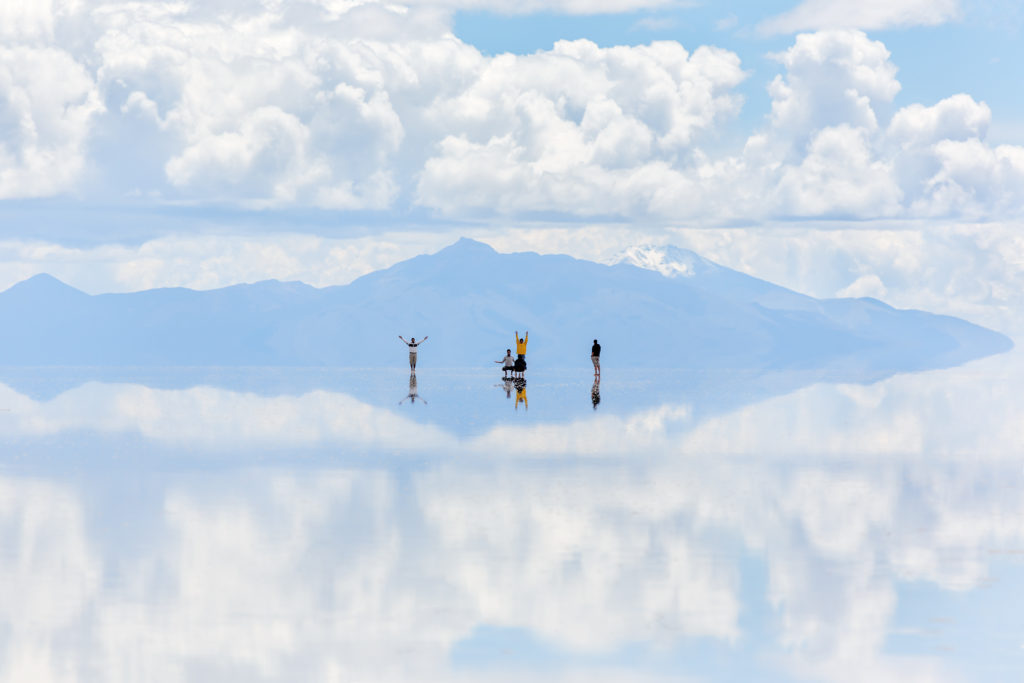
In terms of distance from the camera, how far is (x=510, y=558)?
17.4 metres

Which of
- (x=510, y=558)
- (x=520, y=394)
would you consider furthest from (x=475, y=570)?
(x=520, y=394)

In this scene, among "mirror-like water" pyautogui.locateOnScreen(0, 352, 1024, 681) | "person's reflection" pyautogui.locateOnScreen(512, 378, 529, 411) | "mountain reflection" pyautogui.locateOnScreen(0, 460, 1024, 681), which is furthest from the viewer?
"person's reflection" pyautogui.locateOnScreen(512, 378, 529, 411)

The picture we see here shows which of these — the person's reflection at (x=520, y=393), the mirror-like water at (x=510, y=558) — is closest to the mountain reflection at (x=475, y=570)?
the mirror-like water at (x=510, y=558)

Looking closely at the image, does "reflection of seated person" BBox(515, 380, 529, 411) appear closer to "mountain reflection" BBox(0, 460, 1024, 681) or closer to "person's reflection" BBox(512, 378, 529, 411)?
"person's reflection" BBox(512, 378, 529, 411)

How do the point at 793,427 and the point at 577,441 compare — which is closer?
the point at 577,441

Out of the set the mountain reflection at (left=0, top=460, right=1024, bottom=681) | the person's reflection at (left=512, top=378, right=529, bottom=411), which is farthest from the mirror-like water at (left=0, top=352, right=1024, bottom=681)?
the person's reflection at (left=512, top=378, right=529, bottom=411)

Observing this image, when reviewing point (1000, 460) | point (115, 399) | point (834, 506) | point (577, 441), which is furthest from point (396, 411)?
point (834, 506)

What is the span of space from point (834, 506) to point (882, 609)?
8.04m

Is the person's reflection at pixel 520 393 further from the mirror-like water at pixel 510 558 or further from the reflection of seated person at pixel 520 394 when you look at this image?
the mirror-like water at pixel 510 558

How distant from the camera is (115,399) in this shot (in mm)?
61781

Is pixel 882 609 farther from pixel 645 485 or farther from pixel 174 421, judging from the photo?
pixel 174 421

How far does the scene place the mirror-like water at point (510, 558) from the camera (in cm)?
1287

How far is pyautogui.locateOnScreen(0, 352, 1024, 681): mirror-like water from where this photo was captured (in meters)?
12.9

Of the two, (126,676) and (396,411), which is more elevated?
(396,411)
